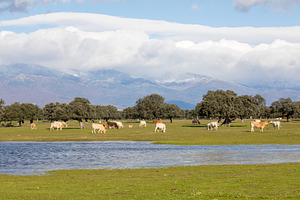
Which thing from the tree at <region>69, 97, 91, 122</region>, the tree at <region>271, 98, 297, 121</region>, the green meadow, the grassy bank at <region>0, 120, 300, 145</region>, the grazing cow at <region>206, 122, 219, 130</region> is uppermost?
the tree at <region>271, 98, 297, 121</region>

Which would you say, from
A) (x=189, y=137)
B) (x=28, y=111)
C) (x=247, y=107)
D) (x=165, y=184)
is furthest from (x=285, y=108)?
(x=165, y=184)

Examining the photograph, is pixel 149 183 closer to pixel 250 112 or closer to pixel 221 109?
pixel 221 109

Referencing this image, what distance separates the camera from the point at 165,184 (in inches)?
864

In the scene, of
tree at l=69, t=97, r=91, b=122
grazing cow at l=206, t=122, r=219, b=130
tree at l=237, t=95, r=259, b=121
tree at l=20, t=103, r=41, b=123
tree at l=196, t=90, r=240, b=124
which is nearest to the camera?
grazing cow at l=206, t=122, r=219, b=130

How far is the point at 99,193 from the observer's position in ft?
64.1

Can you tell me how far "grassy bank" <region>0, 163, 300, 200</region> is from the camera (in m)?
18.6

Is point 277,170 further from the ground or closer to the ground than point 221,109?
closer to the ground

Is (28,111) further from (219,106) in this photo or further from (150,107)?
(219,106)

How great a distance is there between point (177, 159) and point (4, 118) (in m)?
112

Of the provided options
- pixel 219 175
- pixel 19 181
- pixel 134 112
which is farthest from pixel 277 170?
pixel 134 112

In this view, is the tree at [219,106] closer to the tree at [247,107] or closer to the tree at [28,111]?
the tree at [247,107]

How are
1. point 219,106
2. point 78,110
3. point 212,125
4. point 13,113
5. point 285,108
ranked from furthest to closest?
1. point 285,108
2. point 13,113
3. point 78,110
4. point 219,106
5. point 212,125

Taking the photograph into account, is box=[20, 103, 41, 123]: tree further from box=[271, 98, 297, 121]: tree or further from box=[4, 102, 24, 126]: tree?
box=[271, 98, 297, 121]: tree

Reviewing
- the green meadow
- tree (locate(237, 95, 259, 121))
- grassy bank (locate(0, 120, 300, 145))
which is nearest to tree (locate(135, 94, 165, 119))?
tree (locate(237, 95, 259, 121))
